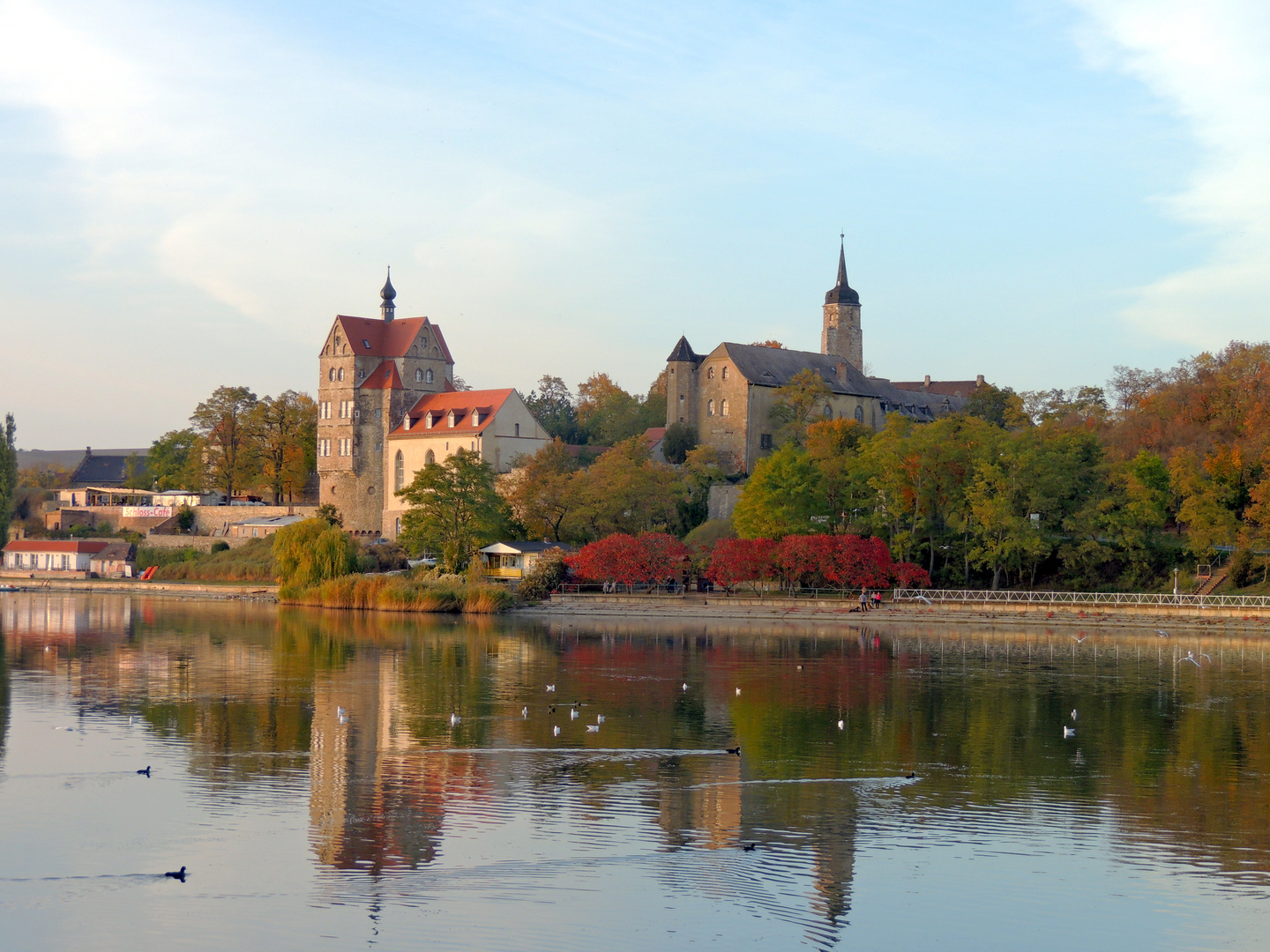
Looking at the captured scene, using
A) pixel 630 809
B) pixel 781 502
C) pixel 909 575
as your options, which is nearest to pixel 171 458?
pixel 781 502

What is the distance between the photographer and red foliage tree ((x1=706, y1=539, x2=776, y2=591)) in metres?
60.8

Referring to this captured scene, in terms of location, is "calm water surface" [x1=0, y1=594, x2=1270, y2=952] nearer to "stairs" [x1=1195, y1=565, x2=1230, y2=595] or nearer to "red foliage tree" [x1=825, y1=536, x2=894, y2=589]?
"stairs" [x1=1195, y1=565, x2=1230, y2=595]

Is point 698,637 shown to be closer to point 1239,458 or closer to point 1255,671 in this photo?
point 1255,671

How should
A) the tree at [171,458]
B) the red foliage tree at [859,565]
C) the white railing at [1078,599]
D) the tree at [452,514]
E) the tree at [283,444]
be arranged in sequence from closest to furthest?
the white railing at [1078,599] → the red foliage tree at [859,565] → the tree at [452,514] → the tree at [283,444] → the tree at [171,458]

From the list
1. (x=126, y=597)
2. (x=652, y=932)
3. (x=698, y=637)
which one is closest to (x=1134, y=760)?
(x=652, y=932)

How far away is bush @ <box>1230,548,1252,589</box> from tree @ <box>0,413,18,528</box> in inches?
2345

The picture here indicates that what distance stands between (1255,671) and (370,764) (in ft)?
84.0

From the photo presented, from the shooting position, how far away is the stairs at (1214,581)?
55.6 meters

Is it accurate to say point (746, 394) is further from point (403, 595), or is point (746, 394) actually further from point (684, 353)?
point (403, 595)

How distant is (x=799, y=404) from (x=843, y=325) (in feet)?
111

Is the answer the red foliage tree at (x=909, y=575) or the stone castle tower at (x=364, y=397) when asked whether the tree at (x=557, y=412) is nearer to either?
the stone castle tower at (x=364, y=397)

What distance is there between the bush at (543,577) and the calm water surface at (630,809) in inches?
1009

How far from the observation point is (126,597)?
73.1 metres

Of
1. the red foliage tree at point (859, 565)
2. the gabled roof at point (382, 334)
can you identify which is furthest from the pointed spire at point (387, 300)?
the red foliage tree at point (859, 565)
